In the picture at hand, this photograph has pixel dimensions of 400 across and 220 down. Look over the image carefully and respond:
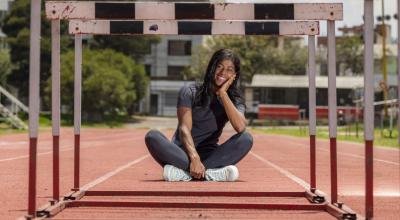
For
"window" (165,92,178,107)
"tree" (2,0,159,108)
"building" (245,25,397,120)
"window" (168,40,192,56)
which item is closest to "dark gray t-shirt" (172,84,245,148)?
"tree" (2,0,159,108)

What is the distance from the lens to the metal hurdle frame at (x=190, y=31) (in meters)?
5.67

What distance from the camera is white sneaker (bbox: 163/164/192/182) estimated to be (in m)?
8.90

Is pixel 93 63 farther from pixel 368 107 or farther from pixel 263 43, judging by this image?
pixel 368 107

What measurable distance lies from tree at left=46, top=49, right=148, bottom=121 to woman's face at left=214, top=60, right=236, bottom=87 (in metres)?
50.3

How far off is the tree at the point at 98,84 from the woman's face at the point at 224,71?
50.3 metres

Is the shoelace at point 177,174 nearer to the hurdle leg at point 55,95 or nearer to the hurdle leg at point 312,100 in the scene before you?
the hurdle leg at point 312,100

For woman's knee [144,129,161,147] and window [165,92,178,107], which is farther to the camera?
window [165,92,178,107]

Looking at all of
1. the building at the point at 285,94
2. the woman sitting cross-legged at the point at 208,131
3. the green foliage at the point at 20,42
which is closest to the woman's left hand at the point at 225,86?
the woman sitting cross-legged at the point at 208,131

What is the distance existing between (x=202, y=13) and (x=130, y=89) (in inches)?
2399

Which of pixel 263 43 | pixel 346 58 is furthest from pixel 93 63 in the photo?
pixel 346 58

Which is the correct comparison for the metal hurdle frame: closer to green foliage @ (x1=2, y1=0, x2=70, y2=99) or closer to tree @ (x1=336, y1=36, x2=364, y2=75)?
green foliage @ (x1=2, y1=0, x2=70, y2=99)

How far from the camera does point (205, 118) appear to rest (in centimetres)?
894

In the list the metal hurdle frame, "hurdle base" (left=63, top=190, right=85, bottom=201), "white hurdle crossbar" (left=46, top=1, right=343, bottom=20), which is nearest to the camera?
the metal hurdle frame

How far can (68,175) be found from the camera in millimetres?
11250
